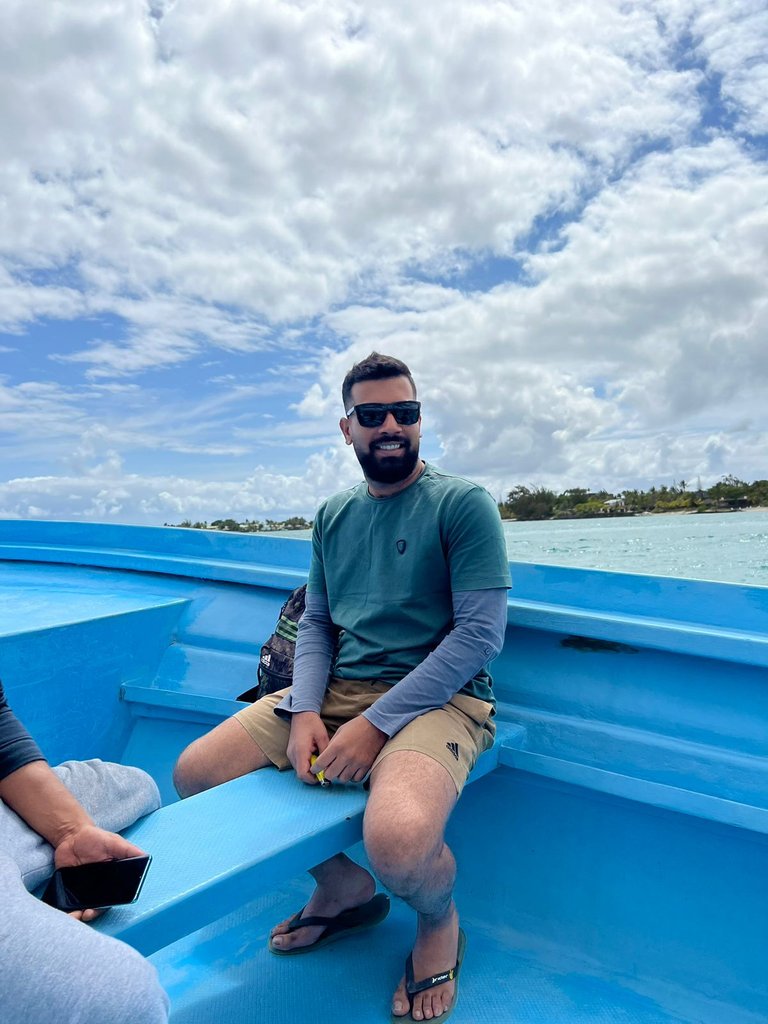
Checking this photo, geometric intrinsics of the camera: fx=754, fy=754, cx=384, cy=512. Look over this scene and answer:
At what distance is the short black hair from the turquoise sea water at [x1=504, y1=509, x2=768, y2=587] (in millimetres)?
971

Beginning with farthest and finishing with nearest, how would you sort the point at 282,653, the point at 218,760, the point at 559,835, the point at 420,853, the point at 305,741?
the point at 282,653, the point at 559,835, the point at 218,760, the point at 305,741, the point at 420,853

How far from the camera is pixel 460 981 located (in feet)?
5.70

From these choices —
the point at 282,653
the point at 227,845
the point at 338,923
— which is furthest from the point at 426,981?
the point at 282,653

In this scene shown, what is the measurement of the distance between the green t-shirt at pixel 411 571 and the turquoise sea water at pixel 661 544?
77cm

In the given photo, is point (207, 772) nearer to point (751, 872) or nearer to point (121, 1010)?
point (121, 1010)

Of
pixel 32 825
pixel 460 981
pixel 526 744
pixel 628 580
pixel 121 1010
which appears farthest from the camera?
pixel 628 580

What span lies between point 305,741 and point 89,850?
24.8 inches

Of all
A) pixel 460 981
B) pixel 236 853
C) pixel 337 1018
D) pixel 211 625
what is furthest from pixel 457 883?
pixel 211 625

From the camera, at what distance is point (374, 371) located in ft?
6.47

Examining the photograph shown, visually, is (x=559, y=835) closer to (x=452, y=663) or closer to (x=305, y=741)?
(x=452, y=663)

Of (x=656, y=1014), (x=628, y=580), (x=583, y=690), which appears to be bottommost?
(x=656, y=1014)

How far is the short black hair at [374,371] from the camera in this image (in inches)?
77.6

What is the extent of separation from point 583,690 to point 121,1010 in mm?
1401

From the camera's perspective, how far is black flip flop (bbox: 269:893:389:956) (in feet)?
6.05
